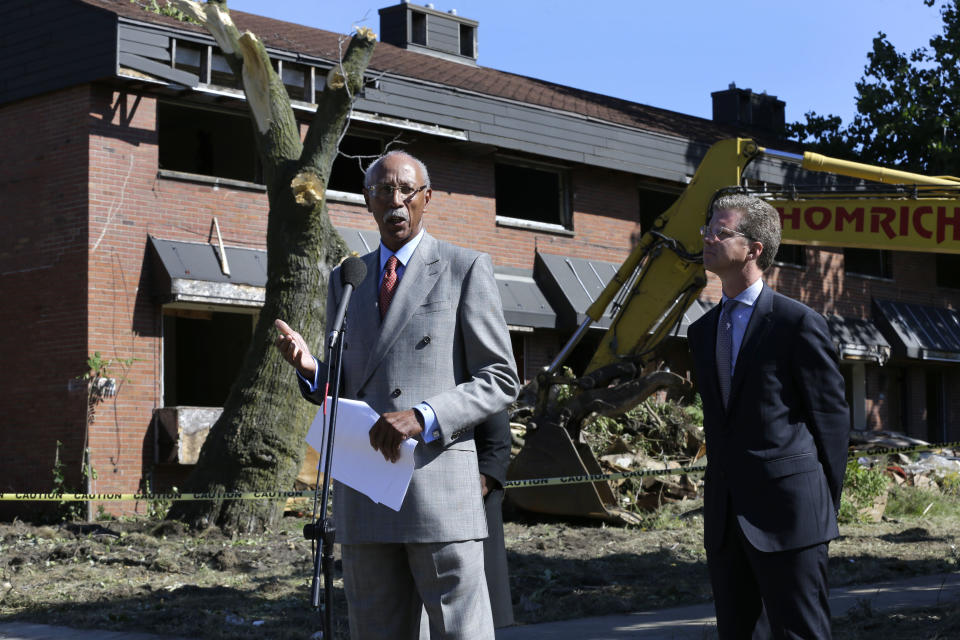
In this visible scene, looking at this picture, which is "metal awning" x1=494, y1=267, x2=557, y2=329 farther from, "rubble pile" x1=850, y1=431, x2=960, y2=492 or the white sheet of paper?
the white sheet of paper

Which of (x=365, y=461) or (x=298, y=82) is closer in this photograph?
(x=365, y=461)

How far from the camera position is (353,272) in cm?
418

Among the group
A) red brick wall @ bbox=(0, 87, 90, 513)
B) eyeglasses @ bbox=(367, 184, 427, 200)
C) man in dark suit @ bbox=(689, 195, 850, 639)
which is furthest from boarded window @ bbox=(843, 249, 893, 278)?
eyeglasses @ bbox=(367, 184, 427, 200)

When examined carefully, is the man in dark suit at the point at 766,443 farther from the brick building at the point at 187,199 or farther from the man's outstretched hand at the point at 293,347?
the brick building at the point at 187,199

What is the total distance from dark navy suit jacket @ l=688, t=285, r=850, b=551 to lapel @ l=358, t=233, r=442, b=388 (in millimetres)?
1196

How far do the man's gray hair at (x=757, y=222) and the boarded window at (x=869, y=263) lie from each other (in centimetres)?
2375

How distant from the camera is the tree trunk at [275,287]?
1252 cm

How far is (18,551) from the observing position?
1159cm

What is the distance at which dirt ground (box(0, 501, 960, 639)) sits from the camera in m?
8.51

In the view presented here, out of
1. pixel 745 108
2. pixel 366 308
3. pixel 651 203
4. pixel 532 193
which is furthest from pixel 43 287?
pixel 745 108

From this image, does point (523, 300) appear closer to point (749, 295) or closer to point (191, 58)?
point (191, 58)

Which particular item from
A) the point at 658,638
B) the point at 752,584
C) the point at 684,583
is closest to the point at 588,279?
the point at 684,583

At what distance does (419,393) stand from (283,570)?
6.71m

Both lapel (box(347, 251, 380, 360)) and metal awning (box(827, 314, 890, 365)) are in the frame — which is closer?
lapel (box(347, 251, 380, 360))
